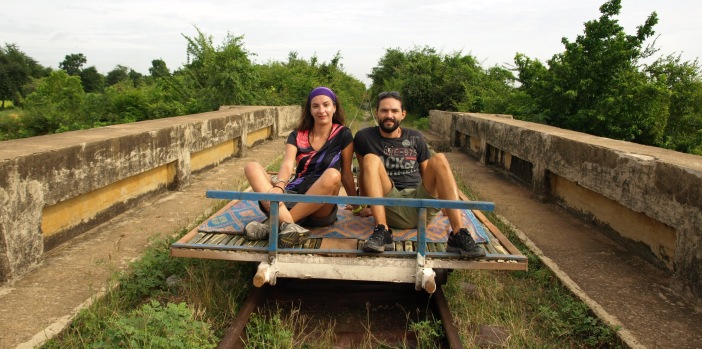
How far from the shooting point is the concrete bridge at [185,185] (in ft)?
13.4

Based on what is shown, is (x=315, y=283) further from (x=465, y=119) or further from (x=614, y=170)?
(x=465, y=119)

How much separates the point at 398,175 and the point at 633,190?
2.24m

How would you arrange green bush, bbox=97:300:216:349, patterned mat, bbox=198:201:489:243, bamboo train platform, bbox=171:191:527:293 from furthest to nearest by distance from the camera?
patterned mat, bbox=198:201:489:243 < bamboo train platform, bbox=171:191:527:293 < green bush, bbox=97:300:216:349

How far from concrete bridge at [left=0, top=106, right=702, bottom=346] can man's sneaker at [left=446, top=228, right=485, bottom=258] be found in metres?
1.74

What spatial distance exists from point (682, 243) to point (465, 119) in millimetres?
9831

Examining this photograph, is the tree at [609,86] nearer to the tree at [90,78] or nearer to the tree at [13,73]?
the tree at [13,73]

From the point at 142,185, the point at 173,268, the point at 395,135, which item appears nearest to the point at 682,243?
the point at 395,135

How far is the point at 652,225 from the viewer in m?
4.82

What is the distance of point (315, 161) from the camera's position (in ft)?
14.5

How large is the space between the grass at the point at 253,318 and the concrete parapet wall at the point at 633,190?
3.12 ft

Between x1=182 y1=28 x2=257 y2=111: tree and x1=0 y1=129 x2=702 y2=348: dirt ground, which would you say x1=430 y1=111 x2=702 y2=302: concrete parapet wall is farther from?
x1=182 y1=28 x2=257 y2=111: tree

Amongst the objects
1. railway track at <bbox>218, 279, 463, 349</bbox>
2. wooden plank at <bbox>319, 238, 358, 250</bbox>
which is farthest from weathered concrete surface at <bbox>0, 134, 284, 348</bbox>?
wooden plank at <bbox>319, 238, 358, 250</bbox>

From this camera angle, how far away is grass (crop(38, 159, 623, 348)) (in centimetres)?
328

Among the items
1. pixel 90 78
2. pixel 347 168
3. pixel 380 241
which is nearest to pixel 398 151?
pixel 347 168
